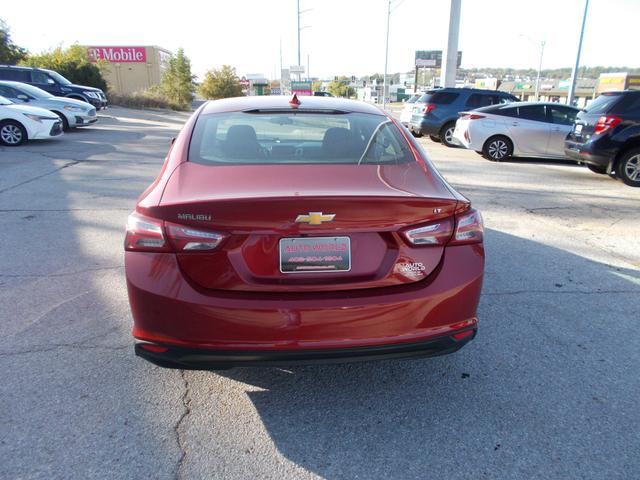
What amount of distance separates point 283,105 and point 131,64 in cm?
6030

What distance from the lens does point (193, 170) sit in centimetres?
266

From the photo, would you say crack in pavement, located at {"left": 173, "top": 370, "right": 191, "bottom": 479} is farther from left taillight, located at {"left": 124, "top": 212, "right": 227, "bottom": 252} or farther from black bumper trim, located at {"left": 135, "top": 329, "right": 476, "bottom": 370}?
left taillight, located at {"left": 124, "top": 212, "right": 227, "bottom": 252}

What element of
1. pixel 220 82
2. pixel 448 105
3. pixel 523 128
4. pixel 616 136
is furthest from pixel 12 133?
pixel 220 82

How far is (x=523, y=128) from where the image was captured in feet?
40.0

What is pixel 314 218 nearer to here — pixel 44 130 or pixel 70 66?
pixel 44 130

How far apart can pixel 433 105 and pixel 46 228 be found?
12.5 metres

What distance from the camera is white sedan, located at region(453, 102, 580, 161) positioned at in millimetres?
12125

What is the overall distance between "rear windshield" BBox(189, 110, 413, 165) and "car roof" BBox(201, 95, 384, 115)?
0.31ft

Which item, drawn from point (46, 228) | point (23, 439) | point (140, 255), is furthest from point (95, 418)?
point (46, 228)

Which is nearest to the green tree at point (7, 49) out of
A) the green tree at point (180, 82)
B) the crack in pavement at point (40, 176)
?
the green tree at point (180, 82)

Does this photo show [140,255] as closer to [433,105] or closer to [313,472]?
[313,472]

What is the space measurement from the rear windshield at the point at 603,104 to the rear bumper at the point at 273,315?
8.70 m

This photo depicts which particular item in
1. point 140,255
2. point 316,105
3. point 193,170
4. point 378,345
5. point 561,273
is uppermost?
point 316,105

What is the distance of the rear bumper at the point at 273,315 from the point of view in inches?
88.4
